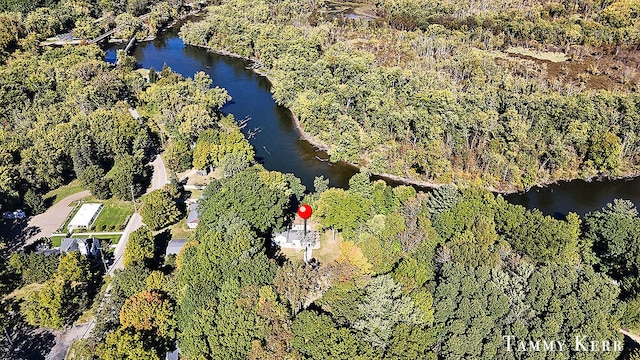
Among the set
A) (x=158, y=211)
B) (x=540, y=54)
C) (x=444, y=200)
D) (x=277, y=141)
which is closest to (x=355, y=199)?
(x=444, y=200)

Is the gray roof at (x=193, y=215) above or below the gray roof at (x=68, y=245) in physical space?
below

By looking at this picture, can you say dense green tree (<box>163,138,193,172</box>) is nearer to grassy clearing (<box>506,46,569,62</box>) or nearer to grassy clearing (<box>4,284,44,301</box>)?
grassy clearing (<box>4,284,44,301</box>)

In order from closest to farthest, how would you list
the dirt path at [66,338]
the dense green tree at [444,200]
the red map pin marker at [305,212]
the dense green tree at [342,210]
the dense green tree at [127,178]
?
the dirt path at [66,338], the dense green tree at [444,200], the red map pin marker at [305,212], the dense green tree at [342,210], the dense green tree at [127,178]

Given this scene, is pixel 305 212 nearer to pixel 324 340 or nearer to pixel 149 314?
pixel 324 340

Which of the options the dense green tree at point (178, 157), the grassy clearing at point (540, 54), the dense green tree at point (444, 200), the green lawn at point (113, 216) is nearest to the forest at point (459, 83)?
the grassy clearing at point (540, 54)

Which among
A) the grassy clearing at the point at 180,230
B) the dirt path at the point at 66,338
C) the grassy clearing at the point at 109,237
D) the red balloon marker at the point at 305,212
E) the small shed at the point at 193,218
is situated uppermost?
the red balloon marker at the point at 305,212

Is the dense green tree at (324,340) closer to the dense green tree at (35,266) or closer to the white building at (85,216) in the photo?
the dense green tree at (35,266)
